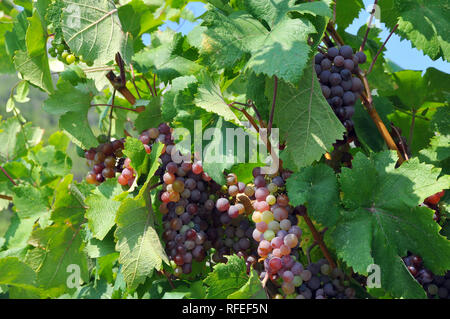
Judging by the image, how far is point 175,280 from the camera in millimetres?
993

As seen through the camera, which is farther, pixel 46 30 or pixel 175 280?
pixel 46 30

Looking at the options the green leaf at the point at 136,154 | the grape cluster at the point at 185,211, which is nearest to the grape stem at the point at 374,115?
the grape cluster at the point at 185,211

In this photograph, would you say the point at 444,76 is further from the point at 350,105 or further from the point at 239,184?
the point at 239,184

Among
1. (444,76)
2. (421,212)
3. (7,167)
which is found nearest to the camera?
(421,212)

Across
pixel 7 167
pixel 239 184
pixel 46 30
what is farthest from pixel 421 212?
pixel 7 167

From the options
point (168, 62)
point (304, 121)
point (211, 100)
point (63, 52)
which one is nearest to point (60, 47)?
point (63, 52)

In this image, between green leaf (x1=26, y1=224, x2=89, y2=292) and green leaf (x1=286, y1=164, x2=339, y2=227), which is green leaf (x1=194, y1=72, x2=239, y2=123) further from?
green leaf (x1=26, y1=224, x2=89, y2=292)

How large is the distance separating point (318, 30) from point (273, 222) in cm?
35

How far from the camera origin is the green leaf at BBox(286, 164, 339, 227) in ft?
2.62

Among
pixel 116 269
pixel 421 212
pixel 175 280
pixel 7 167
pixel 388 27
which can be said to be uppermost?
pixel 388 27

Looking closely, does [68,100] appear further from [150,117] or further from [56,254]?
[56,254]

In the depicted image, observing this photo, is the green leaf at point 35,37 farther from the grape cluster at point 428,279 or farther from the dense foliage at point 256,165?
the grape cluster at point 428,279

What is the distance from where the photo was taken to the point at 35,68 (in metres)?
1.11

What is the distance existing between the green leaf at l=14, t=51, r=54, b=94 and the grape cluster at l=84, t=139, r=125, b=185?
0.63 ft
